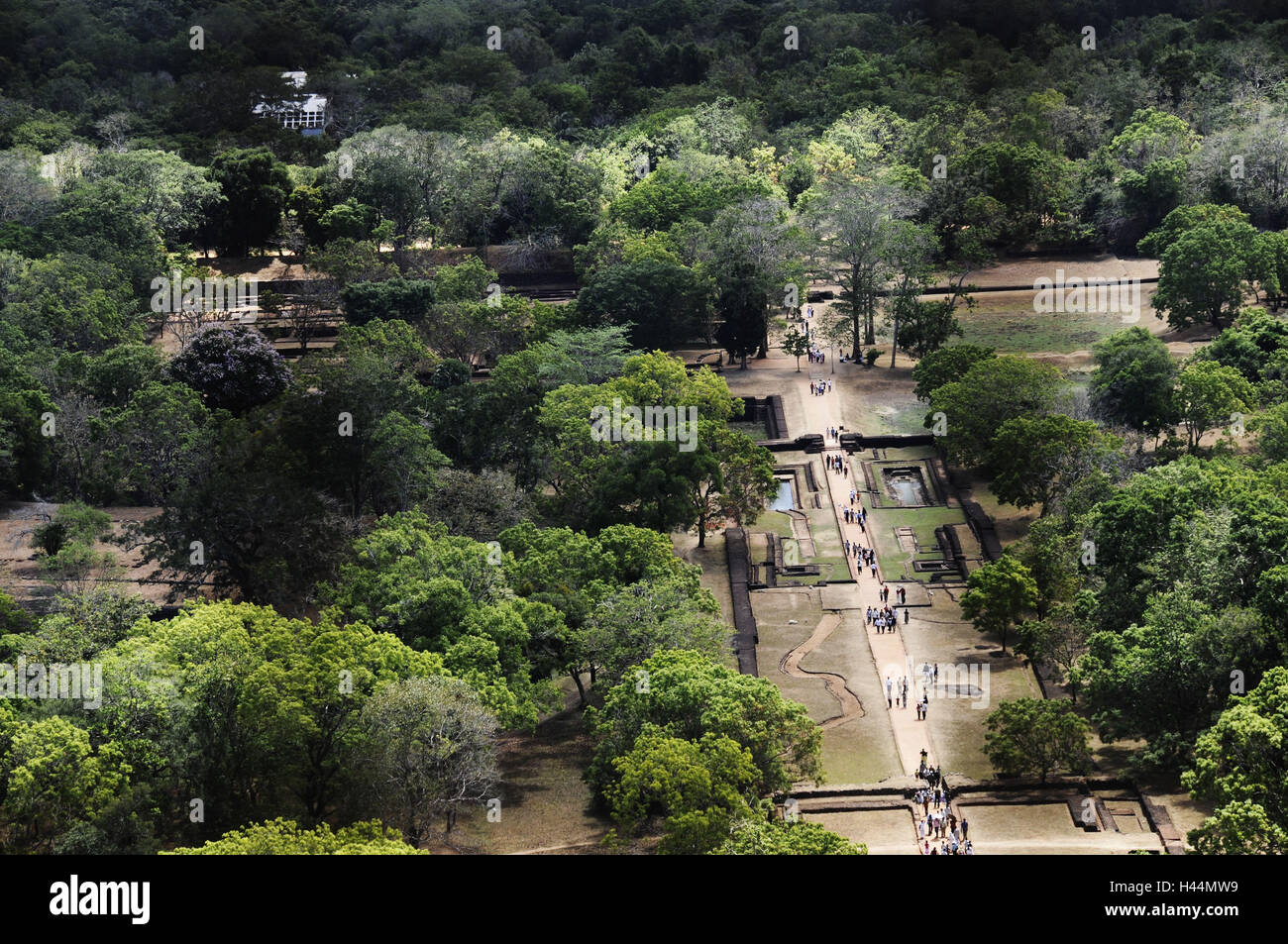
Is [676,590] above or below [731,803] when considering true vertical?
above

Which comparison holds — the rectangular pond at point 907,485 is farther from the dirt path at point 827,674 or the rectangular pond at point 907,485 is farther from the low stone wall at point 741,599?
the dirt path at point 827,674

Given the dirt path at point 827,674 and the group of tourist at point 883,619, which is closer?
the dirt path at point 827,674

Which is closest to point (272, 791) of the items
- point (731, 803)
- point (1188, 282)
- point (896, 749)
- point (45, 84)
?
point (731, 803)

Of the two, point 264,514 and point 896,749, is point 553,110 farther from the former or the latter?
point 896,749

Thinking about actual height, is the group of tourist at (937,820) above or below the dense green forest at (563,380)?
below

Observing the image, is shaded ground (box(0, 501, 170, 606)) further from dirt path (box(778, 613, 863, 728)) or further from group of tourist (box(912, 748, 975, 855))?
group of tourist (box(912, 748, 975, 855))

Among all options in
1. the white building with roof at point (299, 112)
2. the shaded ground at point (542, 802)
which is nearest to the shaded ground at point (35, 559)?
the shaded ground at point (542, 802)
